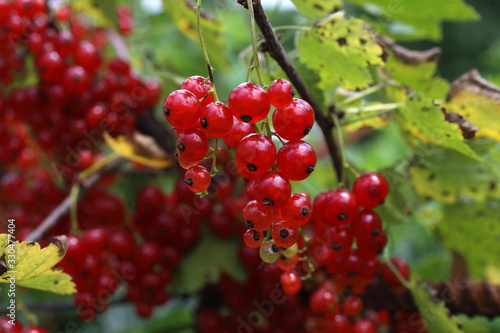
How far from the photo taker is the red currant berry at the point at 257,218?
1.39ft

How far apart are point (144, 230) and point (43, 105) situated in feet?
1.00

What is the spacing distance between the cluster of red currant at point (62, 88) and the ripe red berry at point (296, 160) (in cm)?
50

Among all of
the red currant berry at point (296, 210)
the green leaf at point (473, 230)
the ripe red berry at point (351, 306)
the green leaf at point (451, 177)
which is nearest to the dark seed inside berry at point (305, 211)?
the red currant berry at point (296, 210)

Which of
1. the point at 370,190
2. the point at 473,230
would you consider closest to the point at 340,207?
the point at 370,190

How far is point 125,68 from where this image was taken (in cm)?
90

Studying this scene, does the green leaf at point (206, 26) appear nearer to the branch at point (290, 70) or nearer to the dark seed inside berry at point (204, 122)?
the branch at point (290, 70)

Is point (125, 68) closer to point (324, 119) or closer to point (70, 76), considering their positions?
point (70, 76)

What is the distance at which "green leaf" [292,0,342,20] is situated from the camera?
2.14 feet

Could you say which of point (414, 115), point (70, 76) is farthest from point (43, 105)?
point (414, 115)

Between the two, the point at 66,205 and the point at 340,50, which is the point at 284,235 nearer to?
the point at 340,50

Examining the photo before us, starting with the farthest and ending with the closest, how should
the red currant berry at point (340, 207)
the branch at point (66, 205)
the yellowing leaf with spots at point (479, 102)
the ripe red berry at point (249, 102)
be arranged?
the branch at point (66, 205), the yellowing leaf with spots at point (479, 102), the red currant berry at point (340, 207), the ripe red berry at point (249, 102)

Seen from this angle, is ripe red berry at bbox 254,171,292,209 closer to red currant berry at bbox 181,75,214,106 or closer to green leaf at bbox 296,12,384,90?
red currant berry at bbox 181,75,214,106

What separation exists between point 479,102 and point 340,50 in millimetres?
216

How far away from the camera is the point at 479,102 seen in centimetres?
63
